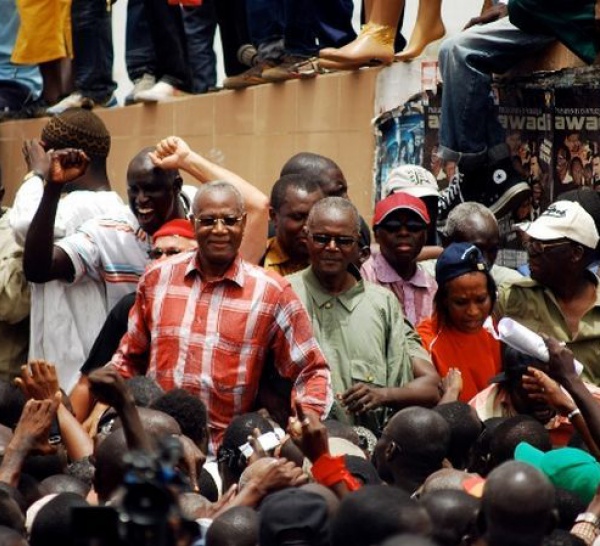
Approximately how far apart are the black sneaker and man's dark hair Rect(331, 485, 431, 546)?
4.17 meters

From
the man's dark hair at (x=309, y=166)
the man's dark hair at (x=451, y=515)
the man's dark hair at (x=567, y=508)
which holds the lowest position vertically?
the man's dark hair at (x=567, y=508)

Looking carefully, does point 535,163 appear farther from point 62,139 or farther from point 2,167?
point 2,167

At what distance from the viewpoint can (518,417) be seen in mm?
8070

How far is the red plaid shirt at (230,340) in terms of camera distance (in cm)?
845

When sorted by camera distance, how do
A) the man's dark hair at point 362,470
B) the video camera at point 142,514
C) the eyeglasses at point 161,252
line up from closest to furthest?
the video camera at point 142,514
the man's dark hair at point 362,470
the eyeglasses at point 161,252

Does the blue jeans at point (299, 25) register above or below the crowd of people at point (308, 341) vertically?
above

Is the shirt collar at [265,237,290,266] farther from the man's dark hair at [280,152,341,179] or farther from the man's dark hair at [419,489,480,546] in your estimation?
the man's dark hair at [419,489,480,546]

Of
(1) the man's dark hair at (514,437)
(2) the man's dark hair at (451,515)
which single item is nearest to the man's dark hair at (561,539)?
(2) the man's dark hair at (451,515)

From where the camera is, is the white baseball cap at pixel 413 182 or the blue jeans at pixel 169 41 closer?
the white baseball cap at pixel 413 182

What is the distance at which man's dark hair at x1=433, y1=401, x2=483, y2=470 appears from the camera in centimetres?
801

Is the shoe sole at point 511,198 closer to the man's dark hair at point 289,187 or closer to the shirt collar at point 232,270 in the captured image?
the man's dark hair at point 289,187

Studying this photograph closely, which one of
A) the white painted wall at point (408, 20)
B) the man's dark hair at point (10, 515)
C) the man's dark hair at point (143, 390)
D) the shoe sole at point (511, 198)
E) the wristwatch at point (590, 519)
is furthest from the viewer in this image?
the white painted wall at point (408, 20)

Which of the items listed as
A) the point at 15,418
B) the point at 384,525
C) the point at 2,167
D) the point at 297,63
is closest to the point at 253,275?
the point at 15,418

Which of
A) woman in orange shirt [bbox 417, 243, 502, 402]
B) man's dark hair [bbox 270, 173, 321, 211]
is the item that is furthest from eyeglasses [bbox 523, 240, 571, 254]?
man's dark hair [bbox 270, 173, 321, 211]
